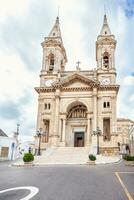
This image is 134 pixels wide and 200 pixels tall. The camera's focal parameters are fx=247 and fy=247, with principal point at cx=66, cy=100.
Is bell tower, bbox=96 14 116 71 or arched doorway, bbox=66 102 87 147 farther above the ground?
bell tower, bbox=96 14 116 71

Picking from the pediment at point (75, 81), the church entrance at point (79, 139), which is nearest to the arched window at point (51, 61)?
the pediment at point (75, 81)

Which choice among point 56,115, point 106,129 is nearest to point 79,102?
point 56,115

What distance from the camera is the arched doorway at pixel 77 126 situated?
43.0 metres

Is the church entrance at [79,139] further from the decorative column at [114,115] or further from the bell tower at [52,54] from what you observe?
the bell tower at [52,54]

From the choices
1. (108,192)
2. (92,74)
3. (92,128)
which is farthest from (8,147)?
(108,192)

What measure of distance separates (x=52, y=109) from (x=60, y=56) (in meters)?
11.6

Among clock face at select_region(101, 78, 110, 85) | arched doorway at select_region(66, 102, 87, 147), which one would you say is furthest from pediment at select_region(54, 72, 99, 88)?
arched doorway at select_region(66, 102, 87, 147)

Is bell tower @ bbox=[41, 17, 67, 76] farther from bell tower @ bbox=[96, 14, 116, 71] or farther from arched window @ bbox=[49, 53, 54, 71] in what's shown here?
bell tower @ bbox=[96, 14, 116, 71]

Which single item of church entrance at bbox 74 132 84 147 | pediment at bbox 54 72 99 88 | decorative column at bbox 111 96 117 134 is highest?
pediment at bbox 54 72 99 88

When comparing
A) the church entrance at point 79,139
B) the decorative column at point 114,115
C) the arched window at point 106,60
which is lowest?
the church entrance at point 79,139

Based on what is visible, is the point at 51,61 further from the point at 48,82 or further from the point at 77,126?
the point at 77,126

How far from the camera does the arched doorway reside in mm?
43031

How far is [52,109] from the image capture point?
4284 cm

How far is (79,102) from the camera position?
1681 inches
